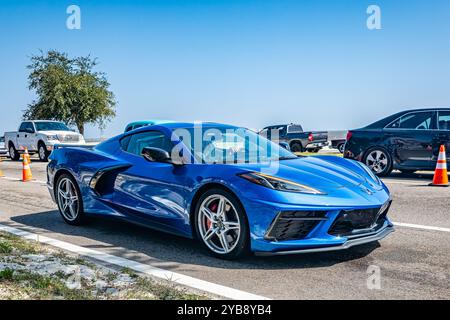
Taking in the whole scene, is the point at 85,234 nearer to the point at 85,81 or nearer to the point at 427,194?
the point at 427,194

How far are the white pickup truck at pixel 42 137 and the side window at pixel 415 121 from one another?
1420cm

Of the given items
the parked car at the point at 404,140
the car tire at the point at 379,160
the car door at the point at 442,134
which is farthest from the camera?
the car tire at the point at 379,160

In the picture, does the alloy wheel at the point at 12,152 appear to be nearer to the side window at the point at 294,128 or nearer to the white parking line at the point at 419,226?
the side window at the point at 294,128

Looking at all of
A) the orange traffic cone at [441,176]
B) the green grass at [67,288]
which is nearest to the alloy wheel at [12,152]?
the orange traffic cone at [441,176]

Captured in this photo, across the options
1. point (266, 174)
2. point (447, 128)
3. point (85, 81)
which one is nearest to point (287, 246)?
point (266, 174)

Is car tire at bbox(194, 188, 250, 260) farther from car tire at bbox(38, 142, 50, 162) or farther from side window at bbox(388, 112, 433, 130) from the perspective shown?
car tire at bbox(38, 142, 50, 162)

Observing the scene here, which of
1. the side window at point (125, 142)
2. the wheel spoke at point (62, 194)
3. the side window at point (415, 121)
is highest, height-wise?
the side window at point (415, 121)

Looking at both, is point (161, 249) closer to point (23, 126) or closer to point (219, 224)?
point (219, 224)

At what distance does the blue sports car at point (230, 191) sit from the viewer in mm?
4289

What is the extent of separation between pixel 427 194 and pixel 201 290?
238 inches

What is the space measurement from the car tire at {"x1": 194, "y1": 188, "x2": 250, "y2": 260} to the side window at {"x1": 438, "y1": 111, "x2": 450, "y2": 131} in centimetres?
793

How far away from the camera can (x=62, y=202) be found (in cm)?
670

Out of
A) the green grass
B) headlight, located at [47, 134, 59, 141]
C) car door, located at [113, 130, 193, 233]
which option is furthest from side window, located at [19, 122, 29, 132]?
the green grass
